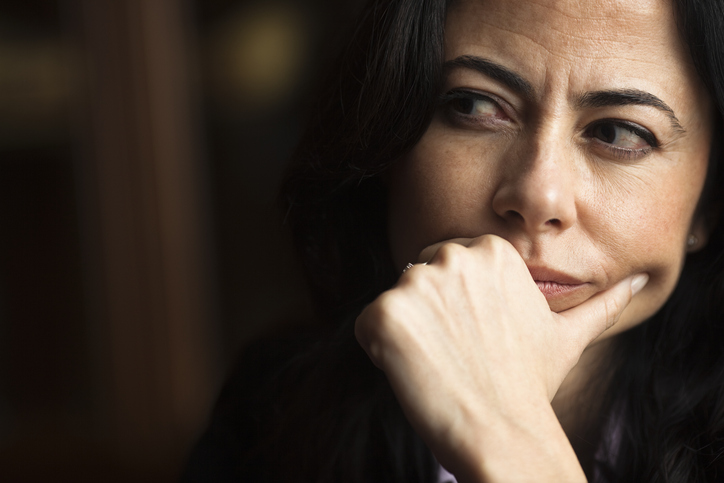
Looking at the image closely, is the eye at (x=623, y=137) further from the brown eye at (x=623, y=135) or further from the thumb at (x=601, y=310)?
the thumb at (x=601, y=310)

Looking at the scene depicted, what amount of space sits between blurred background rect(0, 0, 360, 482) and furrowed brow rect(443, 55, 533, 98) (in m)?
1.88

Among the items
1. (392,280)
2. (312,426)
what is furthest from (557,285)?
(312,426)

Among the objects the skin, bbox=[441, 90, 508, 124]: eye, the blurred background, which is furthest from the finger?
the blurred background

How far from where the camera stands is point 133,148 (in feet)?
8.38

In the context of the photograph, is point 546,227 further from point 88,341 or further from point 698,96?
point 88,341

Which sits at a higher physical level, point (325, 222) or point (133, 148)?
point (133, 148)

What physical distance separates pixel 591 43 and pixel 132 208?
7.48 ft

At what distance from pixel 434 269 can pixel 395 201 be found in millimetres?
330

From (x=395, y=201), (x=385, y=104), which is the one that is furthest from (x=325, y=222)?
(x=385, y=104)

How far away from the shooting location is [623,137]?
924mm

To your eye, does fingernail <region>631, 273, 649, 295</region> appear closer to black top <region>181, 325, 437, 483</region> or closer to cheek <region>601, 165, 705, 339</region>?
cheek <region>601, 165, 705, 339</region>

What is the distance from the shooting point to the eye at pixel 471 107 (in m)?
0.95

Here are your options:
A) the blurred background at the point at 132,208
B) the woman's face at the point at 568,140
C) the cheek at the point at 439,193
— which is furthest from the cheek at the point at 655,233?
the blurred background at the point at 132,208

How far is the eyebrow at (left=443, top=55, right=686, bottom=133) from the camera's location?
0.87 metres
